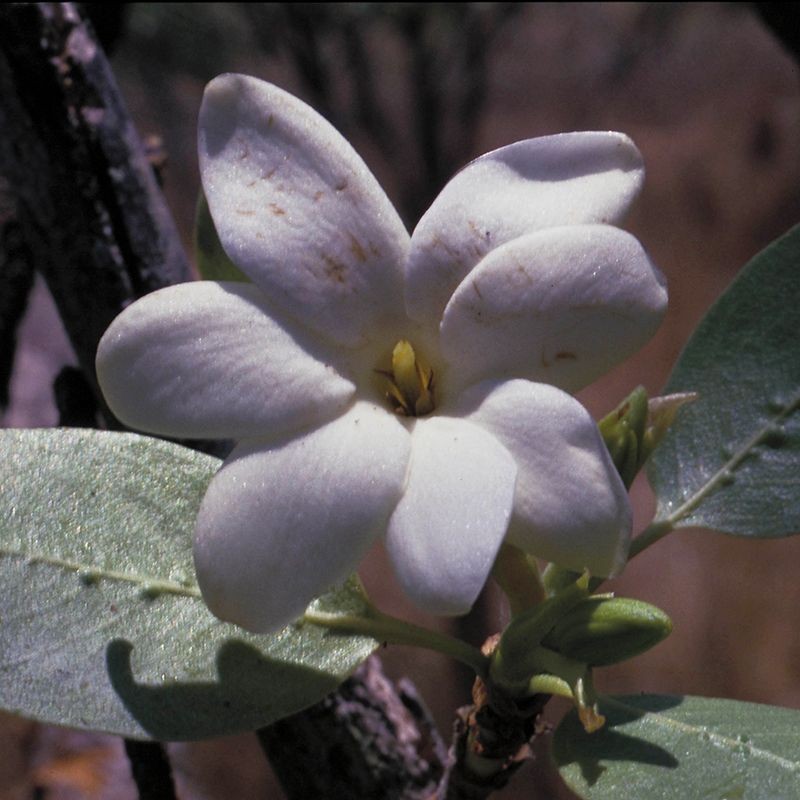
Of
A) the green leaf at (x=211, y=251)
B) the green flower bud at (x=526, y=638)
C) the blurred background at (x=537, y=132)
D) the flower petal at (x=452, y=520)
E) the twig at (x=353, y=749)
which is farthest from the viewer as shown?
the blurred background at (x=537, y=132)

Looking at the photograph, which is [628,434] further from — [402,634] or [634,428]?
[402,634]

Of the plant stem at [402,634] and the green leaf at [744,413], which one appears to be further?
the green leaf at [744,413]

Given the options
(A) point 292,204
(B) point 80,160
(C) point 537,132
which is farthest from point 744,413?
(C) point 537,132

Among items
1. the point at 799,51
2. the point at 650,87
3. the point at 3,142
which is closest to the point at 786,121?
the point at 650,87

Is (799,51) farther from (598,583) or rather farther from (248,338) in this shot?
(248,338)

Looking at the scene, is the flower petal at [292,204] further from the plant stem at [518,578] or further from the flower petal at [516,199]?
the plant stem at [518,578]

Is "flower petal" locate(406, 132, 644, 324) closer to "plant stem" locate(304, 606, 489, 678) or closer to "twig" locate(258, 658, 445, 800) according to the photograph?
"plant stem" locate(304, 606, 489, 678)

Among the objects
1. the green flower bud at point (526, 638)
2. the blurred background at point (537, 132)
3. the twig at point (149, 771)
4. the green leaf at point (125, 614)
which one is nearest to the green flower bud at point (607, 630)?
the green flower bud at point (526, 638)

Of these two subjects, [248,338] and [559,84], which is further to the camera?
[559,84]
